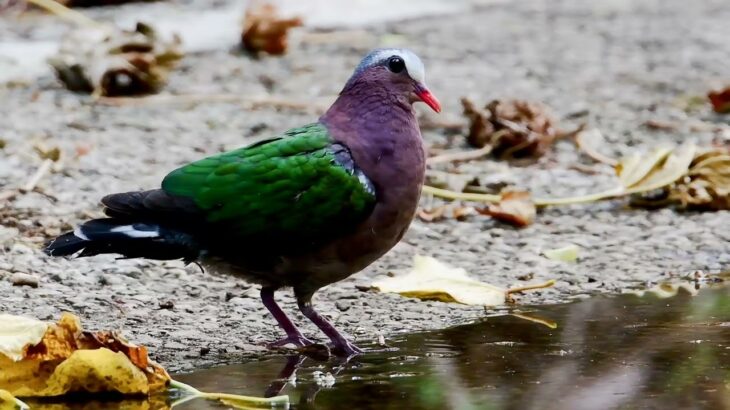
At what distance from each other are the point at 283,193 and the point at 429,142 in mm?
3467

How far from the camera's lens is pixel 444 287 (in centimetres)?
477

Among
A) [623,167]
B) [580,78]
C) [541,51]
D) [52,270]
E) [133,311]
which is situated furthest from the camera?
[541,51]

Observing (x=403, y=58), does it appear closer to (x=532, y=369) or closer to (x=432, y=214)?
(x=532, y=369)

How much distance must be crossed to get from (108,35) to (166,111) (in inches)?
25.2

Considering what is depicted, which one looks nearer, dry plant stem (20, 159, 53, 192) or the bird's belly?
the bird's belly

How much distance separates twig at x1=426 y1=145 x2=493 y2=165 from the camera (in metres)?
7.05

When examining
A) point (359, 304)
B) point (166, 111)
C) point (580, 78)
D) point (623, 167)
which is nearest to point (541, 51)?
point (580, 78)

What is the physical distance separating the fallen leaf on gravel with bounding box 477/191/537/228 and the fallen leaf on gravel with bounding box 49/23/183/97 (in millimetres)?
2797

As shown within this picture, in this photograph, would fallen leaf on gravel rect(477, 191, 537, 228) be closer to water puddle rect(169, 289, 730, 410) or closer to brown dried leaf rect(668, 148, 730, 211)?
brown dried leaf rect(668, 148, 730, 211)

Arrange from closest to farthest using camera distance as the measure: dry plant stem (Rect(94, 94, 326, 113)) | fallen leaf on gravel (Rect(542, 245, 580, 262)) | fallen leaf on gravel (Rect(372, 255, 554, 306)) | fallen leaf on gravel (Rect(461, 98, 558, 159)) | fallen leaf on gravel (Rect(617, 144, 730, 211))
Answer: fallen leaf on gravel (Rect(372, 255, 554, 306)) < fallen leaf on gravel (Rect(542, 245, 580, 262)) < fallen leaf on gravel (Rect(617, 144, 730, 211)) < fallen leaf on gravel (Rect(461, 98, 558, 159)) < dry plant stem (Rect(94, 94, 326, 113))

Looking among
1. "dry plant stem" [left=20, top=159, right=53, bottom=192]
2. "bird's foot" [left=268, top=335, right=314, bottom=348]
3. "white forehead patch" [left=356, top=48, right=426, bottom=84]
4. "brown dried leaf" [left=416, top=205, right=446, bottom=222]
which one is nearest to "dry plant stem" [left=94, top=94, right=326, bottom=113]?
"dry plant stem" [left=20, top=159, right=53, bottom=192]

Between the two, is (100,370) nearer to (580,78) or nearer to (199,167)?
(199,167)

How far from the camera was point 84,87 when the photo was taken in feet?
26.9

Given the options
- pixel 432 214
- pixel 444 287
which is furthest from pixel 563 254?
pixel 444 287
